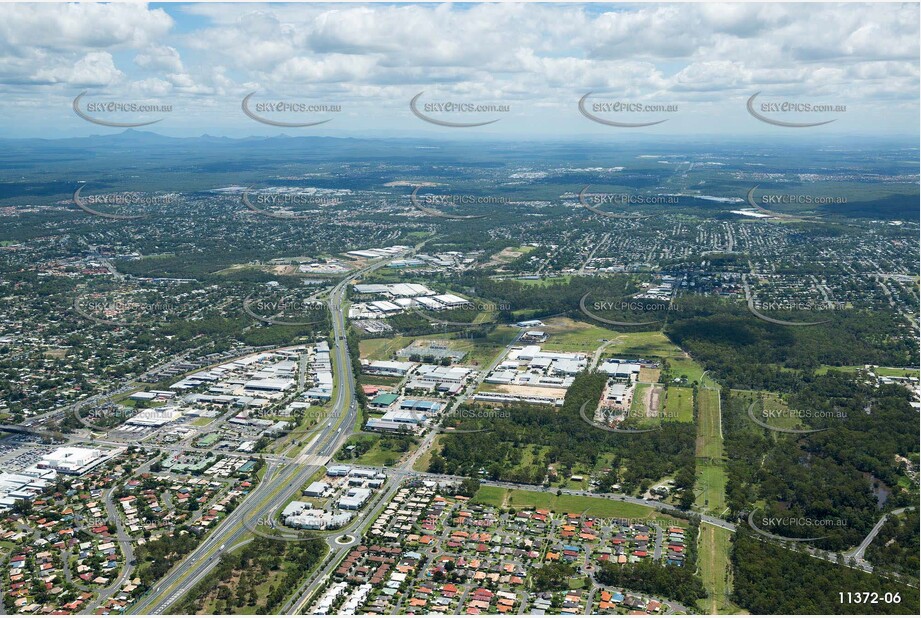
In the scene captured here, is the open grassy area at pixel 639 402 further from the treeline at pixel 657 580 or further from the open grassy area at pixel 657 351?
the treeline at pixel 657 580

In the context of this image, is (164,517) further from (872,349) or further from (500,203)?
(500,203)

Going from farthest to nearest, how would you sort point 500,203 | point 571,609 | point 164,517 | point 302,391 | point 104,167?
point 104,167 → point 500,203 → point 302,391 → point 164,517 → point 571,609

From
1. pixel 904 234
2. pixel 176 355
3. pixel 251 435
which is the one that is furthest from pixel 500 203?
pixel 251 435
